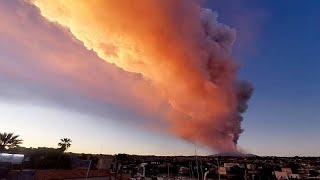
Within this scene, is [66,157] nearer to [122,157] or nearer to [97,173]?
[97,173]

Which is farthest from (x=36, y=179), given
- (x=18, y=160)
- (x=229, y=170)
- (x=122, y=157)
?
(x=229, y=170)

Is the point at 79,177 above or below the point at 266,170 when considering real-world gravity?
below

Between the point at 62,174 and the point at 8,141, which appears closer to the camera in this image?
the point at 62,174

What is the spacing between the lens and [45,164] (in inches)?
2783

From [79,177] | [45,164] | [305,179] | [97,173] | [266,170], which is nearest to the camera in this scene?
[79,177]

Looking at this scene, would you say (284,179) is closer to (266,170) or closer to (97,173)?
(266,170)

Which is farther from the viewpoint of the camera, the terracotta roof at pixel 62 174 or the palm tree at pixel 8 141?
the palm tree at pixel 8 141

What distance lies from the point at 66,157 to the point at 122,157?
98.1ft

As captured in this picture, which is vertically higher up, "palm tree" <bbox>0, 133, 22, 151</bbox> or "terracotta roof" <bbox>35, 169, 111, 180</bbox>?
"palm tree" <bbox>0, 133, 22, 151</bbox>

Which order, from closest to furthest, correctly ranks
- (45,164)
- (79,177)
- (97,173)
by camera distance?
(79,177), (97,173), (45,164)

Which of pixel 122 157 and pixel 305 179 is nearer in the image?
pixel 122 157

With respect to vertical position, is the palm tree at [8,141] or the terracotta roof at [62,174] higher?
the palm tree at [8,141]

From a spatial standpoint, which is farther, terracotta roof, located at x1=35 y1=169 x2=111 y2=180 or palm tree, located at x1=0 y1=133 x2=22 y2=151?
palm tree, located at x1=0 y1=133 x2=22 y2=151

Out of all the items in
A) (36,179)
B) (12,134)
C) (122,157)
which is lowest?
(36,179)
